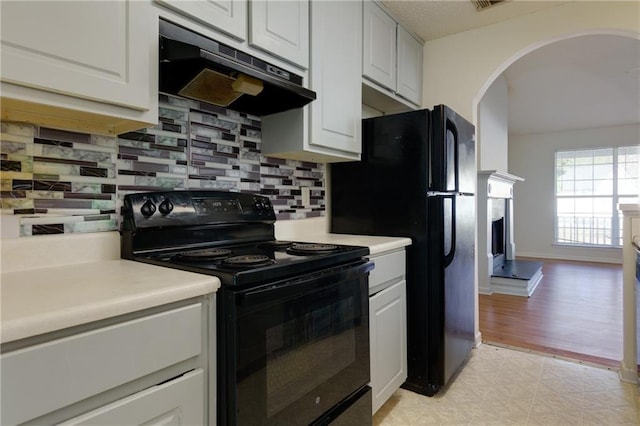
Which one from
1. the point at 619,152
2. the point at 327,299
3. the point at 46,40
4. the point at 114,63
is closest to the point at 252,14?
the point at 114,63

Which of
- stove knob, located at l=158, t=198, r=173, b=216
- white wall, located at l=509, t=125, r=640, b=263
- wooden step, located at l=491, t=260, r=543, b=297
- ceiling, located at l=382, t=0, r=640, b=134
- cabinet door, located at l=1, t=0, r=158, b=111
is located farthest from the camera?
white wall, located at l=509, t=125, r=640, b=263

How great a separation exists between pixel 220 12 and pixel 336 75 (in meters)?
0.72

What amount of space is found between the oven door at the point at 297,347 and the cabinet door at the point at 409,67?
1.55 metres

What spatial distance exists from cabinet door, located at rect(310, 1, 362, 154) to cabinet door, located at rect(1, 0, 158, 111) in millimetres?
821

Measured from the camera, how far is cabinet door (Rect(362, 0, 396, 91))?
2.14 metres

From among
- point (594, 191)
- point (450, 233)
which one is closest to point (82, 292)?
point (450, 233)

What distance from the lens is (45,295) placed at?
2.65 ft

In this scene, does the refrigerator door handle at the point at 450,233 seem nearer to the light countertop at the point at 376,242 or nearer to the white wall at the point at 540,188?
the light countertop at the point at 376,242

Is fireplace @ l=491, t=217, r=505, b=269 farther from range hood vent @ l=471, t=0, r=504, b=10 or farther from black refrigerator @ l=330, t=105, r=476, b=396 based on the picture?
range hood vent @ l=471, t=0, r=504, b=10

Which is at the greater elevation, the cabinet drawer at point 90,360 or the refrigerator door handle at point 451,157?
the refrigerator door handle at point 451,157

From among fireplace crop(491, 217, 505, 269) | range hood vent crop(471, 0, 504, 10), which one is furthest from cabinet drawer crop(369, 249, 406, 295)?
fireplace crop(491, 217, 505, 269)

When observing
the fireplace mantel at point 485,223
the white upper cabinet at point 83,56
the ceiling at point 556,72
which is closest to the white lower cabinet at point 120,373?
the white upper cabinet at point 83,56

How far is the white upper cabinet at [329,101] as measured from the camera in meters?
1.75

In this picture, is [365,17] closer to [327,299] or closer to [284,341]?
[327,299]
